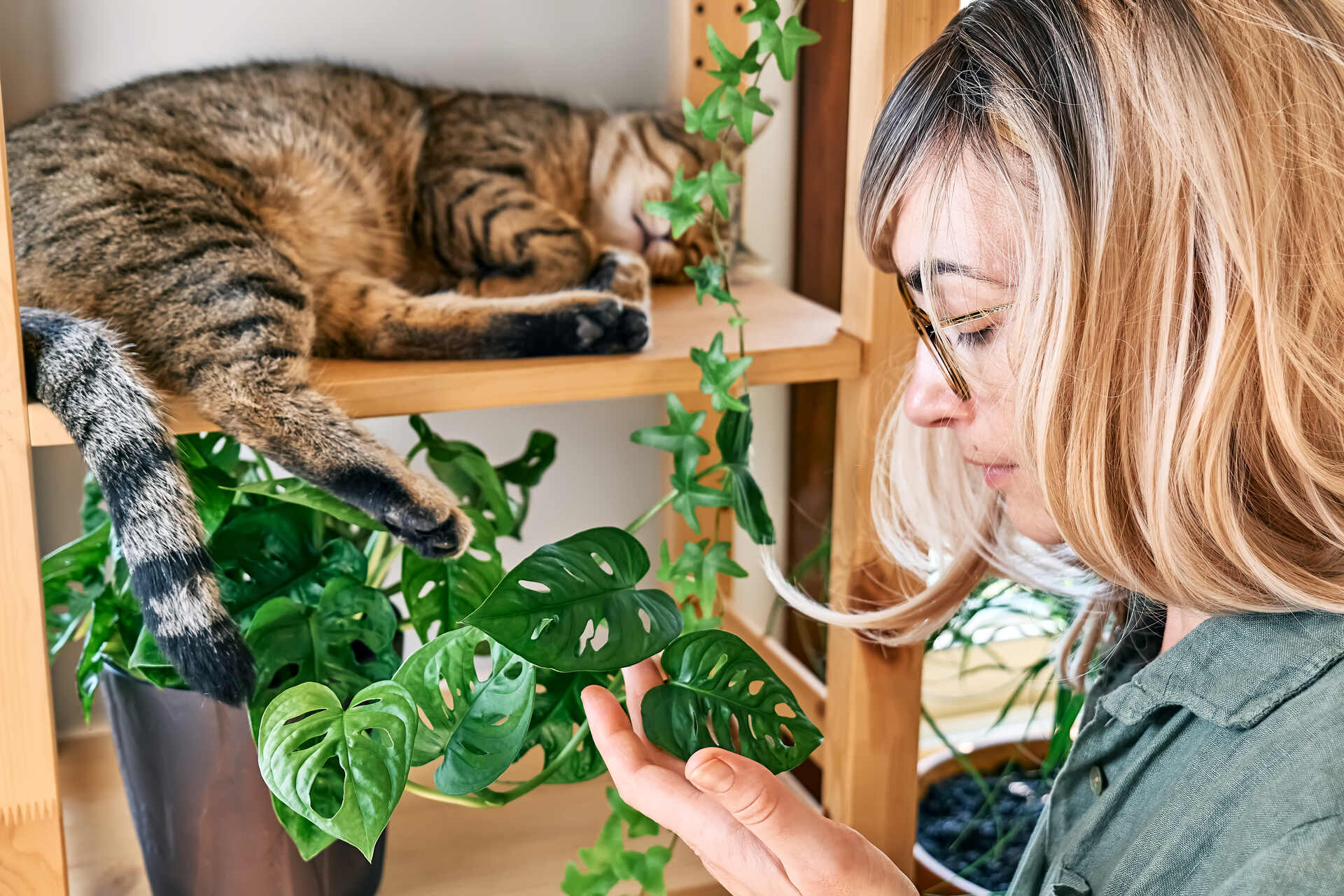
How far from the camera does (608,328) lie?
2.61 ft

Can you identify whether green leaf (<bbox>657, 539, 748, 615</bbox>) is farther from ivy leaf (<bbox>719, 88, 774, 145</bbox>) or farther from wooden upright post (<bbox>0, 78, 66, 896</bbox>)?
wooden upright post (<bbox>0, 78, 66, 896</bbox>)

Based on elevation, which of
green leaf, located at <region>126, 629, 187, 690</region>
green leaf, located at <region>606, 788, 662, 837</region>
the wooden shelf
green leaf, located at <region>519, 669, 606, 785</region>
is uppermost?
the wooden shelf

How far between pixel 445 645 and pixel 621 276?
1.33 ft

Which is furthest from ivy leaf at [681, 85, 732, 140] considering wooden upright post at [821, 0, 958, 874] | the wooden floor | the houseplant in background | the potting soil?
the potting soil

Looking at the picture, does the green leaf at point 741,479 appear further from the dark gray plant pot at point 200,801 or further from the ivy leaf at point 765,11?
the dark gray plant pot at point 200,801

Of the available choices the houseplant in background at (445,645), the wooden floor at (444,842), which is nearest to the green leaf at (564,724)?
the houseplant in background at (445,645)

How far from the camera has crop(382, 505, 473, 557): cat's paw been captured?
729 mm

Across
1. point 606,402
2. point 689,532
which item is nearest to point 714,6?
point 606,402

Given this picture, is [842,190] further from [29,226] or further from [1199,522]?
[29,226]

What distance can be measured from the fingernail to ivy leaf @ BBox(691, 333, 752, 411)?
0.31 metres

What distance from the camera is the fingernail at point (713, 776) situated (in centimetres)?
52

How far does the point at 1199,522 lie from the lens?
589mm

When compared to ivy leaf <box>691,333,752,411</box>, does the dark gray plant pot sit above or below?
below

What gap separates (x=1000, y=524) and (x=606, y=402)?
53cm
